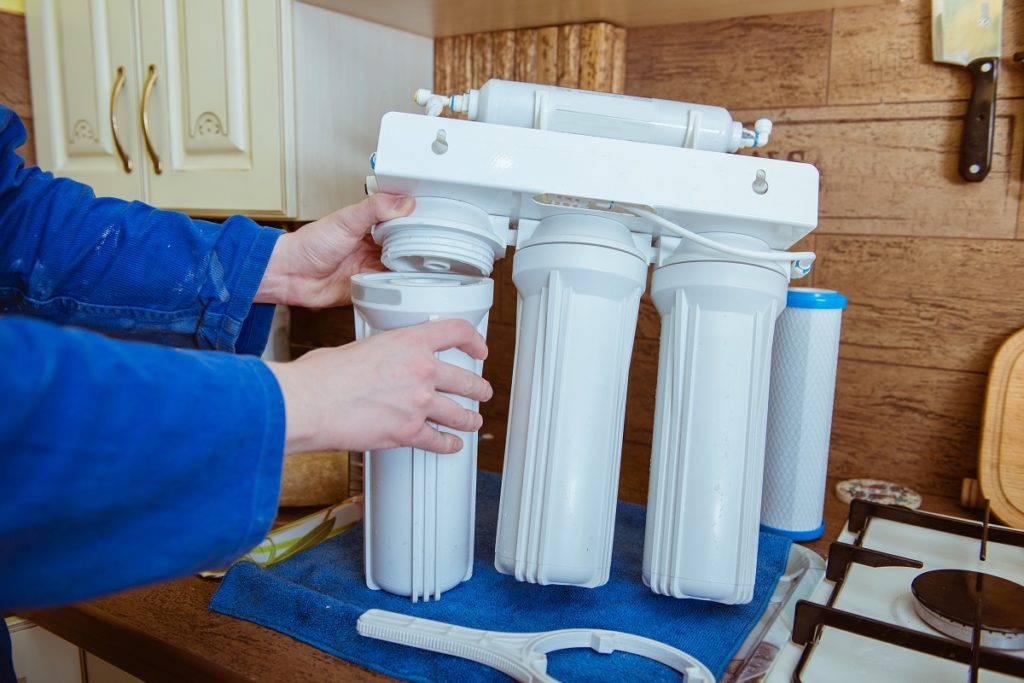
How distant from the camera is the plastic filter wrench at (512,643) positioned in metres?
0.52

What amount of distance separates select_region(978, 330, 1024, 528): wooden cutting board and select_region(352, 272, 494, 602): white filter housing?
0.65m

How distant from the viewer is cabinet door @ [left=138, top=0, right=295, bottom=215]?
0.98 m

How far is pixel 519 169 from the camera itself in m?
0.56

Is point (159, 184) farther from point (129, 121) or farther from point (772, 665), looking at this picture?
point (772, 665)

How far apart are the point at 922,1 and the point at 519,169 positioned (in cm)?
65

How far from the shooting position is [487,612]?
61 cm

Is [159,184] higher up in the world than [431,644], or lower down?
higher up

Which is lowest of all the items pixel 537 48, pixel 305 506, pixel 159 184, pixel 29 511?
pixel 305 506

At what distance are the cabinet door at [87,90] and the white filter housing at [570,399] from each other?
0.86m

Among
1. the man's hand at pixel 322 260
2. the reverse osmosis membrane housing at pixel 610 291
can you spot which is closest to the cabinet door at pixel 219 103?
the man's hand at pixel 322 260

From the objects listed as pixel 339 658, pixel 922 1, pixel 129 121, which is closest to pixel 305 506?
pixel 339 658

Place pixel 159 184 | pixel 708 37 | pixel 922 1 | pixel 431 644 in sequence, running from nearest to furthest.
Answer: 1. pixel 431 644
2. pixel 922 1
3. pixel 708 37
4. pixel 159 184

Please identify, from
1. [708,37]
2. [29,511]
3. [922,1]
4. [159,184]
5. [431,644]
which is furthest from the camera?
[159,184]

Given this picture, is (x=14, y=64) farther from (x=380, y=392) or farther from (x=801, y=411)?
(x=801, y=411)
